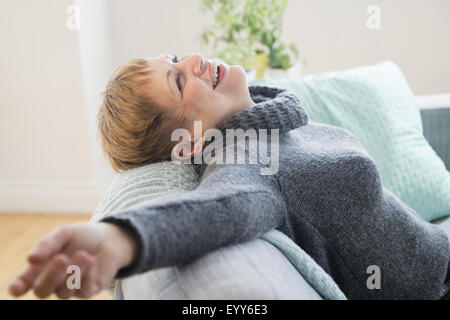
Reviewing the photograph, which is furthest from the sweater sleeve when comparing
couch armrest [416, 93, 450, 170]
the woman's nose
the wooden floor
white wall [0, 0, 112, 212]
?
white wall [0, 0, 112, 212]

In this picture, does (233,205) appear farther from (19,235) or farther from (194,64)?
(19,235)

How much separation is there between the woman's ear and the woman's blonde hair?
37 mm

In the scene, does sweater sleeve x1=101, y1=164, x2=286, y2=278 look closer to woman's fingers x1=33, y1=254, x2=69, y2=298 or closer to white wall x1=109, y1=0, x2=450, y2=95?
woman's fingers x1=33, y1=254, x2=69, y2=298

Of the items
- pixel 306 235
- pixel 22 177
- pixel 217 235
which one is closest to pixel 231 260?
pixel 217 235

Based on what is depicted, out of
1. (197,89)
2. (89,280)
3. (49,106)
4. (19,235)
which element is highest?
(197,89)

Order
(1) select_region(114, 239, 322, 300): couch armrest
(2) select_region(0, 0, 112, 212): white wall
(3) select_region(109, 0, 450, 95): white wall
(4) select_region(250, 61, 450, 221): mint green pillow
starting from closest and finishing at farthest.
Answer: (1) select_region(114, 239, 322, 300): couch armrest < (4) select_region(250, 61, 450, 221): mint green pillow < (2) select_region(0, 0, 112, 212): white wall < (3) select_region(109, 0, 450, 95): white wall

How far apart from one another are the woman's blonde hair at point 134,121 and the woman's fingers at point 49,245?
19.3 inches

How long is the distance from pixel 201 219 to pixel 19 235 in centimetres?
190

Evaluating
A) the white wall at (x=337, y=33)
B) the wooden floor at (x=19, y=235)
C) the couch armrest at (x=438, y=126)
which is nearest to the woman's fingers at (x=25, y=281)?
the couch armrest at (x=438, y=126)

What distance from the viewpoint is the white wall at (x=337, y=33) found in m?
2.44

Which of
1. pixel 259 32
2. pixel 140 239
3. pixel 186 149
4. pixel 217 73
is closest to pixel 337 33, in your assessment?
pixel 259 32

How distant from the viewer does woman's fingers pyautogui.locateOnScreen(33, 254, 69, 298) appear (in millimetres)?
545

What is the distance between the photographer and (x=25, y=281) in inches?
21.7

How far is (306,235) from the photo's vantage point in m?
Answer: 0.91
